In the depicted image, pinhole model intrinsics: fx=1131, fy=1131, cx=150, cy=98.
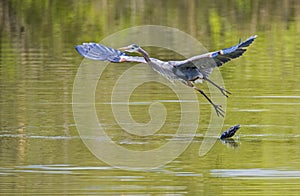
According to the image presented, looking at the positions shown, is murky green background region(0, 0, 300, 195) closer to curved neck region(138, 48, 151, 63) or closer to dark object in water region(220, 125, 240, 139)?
dark object in water region(220, 125, 240, 139)

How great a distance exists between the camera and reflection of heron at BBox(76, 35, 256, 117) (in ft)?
39.3

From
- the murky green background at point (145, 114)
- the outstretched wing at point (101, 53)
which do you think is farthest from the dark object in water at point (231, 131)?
the outstretched wing at point (101, 53)

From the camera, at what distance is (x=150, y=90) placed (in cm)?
1686

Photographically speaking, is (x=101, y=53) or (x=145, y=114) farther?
(x=145, y=114)

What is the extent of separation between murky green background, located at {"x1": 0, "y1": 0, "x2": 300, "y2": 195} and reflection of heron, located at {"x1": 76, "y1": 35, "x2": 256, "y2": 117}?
79 cm

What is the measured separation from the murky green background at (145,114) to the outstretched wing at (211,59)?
0.88 m

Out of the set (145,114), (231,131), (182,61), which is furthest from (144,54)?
(145,114)

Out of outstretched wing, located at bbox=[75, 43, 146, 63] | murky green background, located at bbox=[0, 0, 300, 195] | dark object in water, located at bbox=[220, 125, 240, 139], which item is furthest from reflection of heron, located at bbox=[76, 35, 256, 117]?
murky green background, located at bbox=[0, 0, 300, 195]

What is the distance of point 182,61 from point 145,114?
2.30 m

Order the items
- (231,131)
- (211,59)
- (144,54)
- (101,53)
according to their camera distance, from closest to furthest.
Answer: (211,59)
(101,53)
(144,54)
(231,131)

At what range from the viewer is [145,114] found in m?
14.7

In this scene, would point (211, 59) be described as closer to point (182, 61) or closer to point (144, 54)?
point (182, 61)

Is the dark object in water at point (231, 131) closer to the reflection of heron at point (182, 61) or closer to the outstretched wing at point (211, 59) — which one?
the reflection of heron at point (182, 61)

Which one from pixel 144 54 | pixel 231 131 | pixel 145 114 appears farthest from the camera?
pixel 145 114
